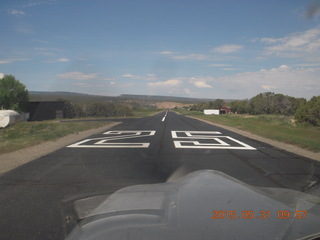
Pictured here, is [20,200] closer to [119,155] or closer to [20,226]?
[20,226]

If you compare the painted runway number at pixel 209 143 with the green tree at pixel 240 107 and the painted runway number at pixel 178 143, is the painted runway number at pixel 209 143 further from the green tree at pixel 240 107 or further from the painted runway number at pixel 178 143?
the green tree at pixel 240 107

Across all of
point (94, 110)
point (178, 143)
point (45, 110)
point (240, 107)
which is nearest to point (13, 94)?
point (45, 110)

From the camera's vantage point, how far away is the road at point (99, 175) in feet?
13.2

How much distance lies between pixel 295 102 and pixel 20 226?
9529 centimetres

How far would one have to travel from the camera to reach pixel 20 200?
4.96m
